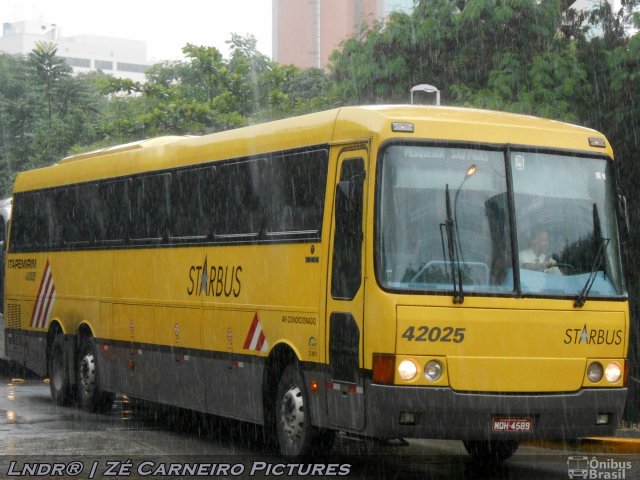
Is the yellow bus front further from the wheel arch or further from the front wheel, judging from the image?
the wheel arch

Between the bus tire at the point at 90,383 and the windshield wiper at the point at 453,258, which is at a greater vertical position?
the windshield wiper at the point at 453,258

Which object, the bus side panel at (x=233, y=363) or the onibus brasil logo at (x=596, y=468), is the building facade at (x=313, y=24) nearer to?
the bus side panel at (x=233, y=363)

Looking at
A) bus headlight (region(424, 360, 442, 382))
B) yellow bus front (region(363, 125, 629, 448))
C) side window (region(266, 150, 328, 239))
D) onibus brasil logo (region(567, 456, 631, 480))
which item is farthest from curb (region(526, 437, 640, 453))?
side window (region(266, 150, 328, 239))

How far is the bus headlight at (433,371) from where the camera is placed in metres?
10.1

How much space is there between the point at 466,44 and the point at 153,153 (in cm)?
1508

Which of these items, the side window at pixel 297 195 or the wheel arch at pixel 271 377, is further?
the wheel arch at pixel 271 377

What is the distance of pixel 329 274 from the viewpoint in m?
11.0

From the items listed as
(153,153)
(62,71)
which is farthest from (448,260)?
(62,71)

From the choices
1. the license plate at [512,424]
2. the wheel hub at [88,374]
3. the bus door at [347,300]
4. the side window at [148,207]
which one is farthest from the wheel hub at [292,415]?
the wheel hub at [88,374]

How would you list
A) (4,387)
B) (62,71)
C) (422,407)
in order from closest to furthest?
(422,407)
(4,387)
(62,71)

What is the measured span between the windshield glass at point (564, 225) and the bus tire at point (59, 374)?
27.4 feet

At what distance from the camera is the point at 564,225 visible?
426 inches

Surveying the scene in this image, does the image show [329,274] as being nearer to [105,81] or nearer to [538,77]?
[538,77]

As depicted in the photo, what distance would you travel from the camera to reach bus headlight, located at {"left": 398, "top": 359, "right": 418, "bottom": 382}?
10.0 metres
